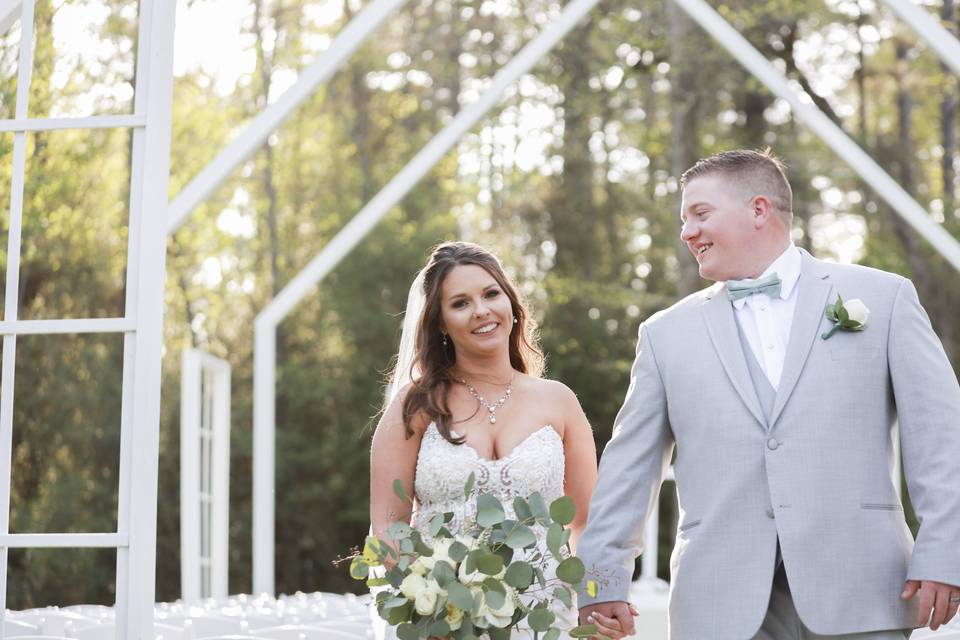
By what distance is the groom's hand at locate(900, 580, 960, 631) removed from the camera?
3.03m

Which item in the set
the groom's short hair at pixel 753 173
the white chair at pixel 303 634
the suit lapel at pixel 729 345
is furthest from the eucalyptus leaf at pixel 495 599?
the white chair at pixel 303 634

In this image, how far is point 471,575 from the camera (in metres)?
3.03

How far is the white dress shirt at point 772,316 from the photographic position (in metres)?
3.33

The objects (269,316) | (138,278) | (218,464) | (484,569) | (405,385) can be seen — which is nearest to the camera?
(484,569)

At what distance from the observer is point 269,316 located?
746cm

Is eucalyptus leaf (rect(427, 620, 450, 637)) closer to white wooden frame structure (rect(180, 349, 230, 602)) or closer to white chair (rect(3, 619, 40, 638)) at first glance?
white chair (rect(3, 619, 40, 638))

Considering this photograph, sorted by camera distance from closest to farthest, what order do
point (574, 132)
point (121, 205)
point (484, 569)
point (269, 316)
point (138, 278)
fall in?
point (484, 569)
point (138, 278)
point (269, 316)
point (121, 205)
point (574, 132)

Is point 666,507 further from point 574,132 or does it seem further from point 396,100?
point 396,100

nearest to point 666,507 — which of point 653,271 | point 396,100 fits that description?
point 653,271

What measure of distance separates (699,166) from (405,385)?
3.53ft

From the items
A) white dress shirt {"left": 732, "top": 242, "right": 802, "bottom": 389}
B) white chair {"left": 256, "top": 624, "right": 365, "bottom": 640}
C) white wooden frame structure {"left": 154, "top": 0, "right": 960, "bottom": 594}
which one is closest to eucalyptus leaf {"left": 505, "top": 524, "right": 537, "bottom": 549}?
white dress shirt {"left": 732, "top": 242, "right": 802, "bottom": 389}

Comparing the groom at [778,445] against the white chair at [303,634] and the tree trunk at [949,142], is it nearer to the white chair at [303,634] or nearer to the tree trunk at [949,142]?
the white chair at [303,634]

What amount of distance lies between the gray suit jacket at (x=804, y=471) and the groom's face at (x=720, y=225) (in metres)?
0.11

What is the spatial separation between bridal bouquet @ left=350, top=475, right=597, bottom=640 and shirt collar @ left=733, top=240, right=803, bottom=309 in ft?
2.48
